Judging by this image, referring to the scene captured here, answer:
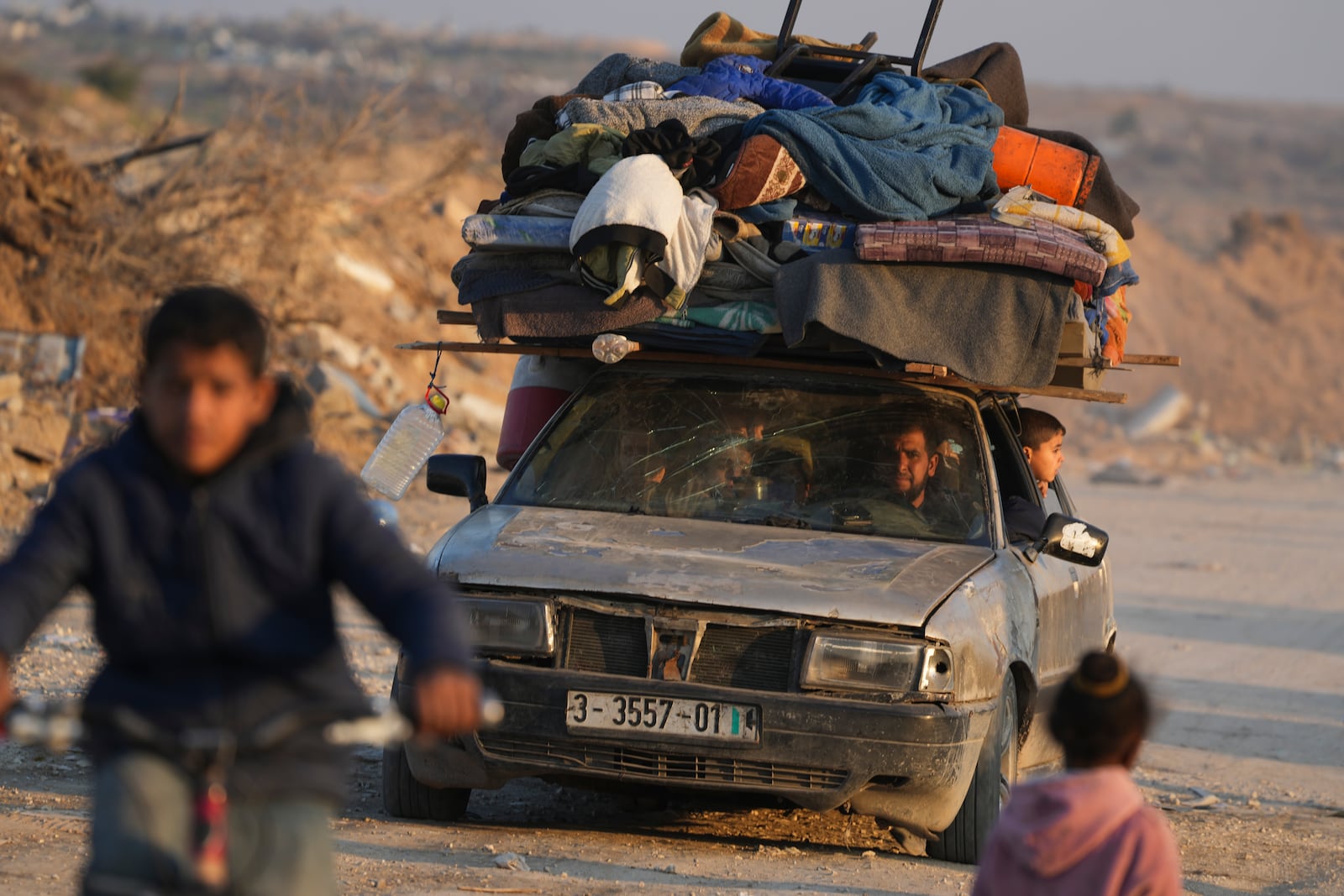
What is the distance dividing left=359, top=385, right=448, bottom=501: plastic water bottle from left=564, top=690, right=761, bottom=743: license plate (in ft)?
6.53

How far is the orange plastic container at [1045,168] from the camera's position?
7.32 m

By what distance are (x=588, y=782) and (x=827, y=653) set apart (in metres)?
0.95

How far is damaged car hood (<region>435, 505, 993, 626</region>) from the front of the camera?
554 cm

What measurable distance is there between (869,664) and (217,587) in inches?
116

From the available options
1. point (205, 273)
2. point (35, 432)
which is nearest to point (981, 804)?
point (35, 432)

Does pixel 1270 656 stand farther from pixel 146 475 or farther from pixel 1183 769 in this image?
pixel 146 475

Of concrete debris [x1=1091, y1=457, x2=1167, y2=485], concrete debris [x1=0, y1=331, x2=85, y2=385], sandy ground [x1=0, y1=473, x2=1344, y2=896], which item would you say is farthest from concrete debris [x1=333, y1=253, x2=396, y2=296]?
concrete debris [x1=1091, y1=457, x2=1167, y2=485]

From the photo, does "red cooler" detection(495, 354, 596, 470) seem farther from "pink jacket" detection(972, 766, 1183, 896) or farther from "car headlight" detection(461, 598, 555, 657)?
"pink jacket" detection(972, 766, 1183, 896)

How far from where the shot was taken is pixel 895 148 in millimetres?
6883

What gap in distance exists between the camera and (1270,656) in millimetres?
12773

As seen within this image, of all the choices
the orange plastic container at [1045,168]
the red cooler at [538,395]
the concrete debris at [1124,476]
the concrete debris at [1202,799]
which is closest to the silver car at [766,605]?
the red cooler at [538,395]

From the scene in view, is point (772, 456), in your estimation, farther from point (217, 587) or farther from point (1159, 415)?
point (1159, 415)

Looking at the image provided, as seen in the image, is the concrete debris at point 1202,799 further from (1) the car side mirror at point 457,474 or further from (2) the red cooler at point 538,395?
(1) the car side mirror at point 457,474

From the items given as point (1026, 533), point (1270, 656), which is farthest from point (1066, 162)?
point (1270, 656)
